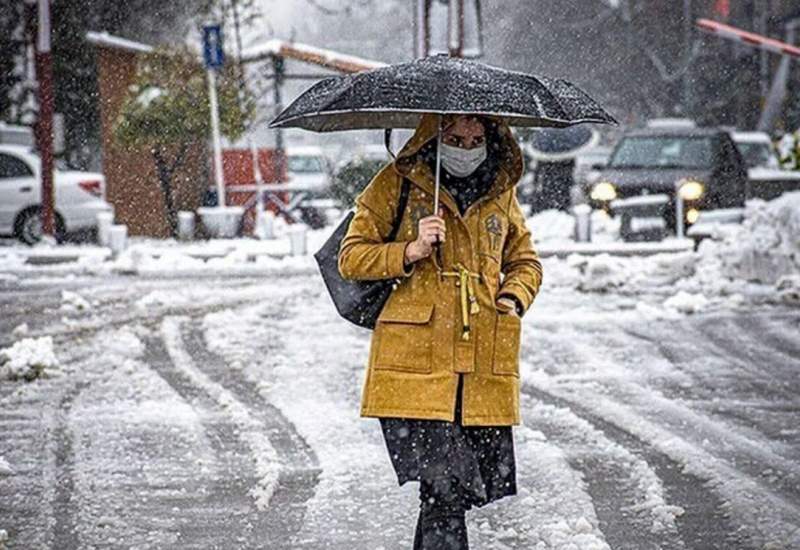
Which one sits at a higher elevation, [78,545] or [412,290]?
[412,290]

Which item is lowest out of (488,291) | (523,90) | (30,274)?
(30,274)

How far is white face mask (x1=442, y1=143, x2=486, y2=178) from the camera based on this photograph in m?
4.95

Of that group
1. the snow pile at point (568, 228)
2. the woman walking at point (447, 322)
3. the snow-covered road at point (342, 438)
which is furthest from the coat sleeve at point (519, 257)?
the snow pile at point (568, 228)

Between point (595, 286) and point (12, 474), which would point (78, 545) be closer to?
point (12, 474)

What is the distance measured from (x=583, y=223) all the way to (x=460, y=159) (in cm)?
1601

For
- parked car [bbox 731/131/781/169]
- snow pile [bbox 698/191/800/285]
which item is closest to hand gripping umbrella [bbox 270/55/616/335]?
snow pile [bbox 698/191/800/285]

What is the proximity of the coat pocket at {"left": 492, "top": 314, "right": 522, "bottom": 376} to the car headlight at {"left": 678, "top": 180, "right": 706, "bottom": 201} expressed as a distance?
1603 centimetres

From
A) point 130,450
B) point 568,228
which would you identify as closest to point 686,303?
point 130,450

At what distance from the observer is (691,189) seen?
68.0 ft

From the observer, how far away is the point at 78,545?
6027mm

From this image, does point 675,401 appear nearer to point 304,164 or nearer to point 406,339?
point 406,339

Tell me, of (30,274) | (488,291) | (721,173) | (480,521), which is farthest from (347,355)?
(721,173)

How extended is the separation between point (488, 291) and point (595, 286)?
442 inches

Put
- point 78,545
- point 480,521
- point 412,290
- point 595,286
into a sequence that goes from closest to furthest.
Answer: point 412,290 < point 78,545 < point 480,521 < point 595,286
